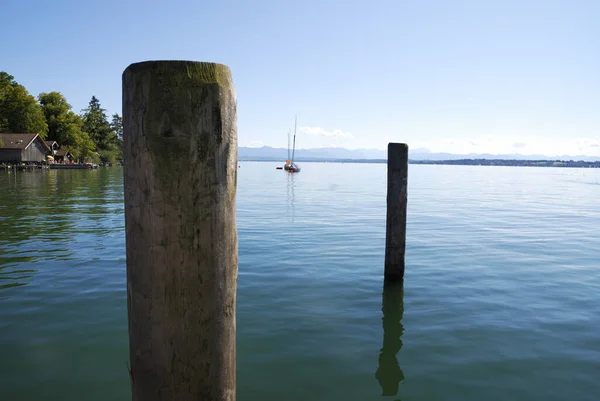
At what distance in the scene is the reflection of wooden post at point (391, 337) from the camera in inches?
209

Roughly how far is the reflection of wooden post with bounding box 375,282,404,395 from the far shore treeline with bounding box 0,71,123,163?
65.2m

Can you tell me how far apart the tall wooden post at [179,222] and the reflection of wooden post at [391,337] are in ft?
11.3

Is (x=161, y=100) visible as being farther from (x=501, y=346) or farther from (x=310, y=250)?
(x=310, y=250)

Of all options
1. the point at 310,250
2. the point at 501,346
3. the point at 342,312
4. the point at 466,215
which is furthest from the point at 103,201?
the point at 501,346

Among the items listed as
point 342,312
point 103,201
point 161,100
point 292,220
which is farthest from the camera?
point 103,201

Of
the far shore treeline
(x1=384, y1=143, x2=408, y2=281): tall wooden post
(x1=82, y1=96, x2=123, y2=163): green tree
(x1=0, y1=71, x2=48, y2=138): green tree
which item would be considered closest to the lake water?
(x1=384, y1=143, x2=408, y2=281): tall wooden post

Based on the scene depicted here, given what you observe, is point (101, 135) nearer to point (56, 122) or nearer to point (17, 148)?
point (56, 122)

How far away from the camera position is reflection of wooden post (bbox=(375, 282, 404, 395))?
530 cm

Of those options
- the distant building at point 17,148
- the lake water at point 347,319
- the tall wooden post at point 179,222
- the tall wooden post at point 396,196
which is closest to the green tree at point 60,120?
the distant building at point 17,148

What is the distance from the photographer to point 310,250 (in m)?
12.5

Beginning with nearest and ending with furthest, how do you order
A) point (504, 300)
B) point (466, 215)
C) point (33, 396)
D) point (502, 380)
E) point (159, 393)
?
point (159, 393), point (33, 396), point (502, 380), point (504, 300), point (466, 215)

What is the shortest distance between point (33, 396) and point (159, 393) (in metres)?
3.39

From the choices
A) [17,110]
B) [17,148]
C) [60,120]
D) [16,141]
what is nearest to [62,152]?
[60,120]

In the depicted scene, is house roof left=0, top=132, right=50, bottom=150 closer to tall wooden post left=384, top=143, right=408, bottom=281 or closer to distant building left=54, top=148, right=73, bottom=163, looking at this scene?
distant building left=54, top=148, right=73, bottom=163
